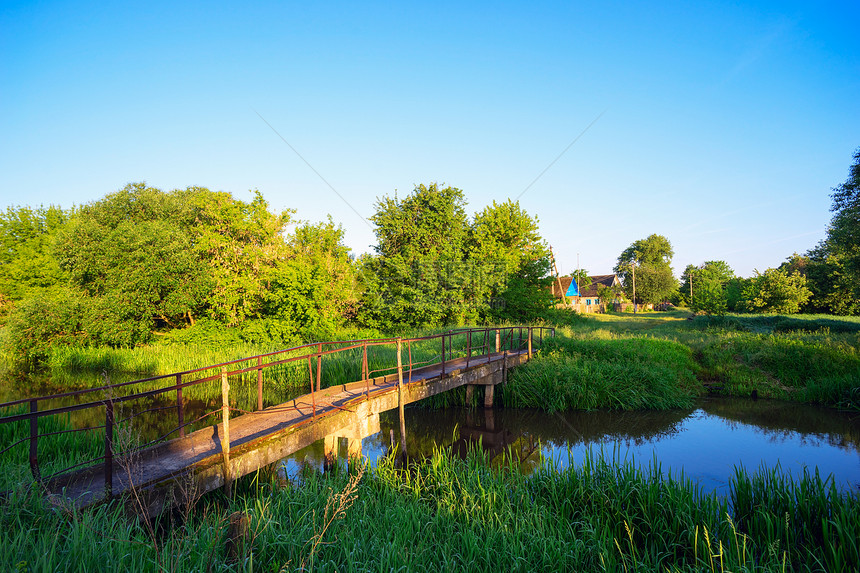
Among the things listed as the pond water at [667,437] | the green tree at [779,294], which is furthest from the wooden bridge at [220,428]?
the green tree at [779,294]

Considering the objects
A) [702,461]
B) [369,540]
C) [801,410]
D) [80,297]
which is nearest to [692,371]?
[801,410]

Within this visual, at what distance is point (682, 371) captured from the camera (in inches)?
655

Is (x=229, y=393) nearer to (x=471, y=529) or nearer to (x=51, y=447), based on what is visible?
(x=51, y=447)

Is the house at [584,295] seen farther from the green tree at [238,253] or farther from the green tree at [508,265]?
the green tree at [238,253]

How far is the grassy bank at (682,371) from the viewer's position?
14.3 meters

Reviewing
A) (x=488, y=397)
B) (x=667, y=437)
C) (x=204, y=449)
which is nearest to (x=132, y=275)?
(x=488, y=397)

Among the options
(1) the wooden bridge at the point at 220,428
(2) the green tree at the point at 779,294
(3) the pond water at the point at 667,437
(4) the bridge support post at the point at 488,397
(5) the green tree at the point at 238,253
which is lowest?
(3) the pond water at the point at 667,437

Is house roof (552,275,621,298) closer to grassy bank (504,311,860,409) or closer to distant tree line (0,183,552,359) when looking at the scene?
distant tree line (0,183,552,359)

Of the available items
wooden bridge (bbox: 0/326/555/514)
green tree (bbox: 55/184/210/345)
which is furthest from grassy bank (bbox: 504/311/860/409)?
green tree (bbox: 55/184/210/345)

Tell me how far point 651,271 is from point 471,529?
68.1 meters

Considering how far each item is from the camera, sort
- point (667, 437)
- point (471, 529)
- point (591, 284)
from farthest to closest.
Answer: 1. point (591, 284)
2. point (667, 437)
3. point (471, 529)

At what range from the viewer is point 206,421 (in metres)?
11.5

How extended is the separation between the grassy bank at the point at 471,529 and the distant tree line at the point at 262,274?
57.9 ft

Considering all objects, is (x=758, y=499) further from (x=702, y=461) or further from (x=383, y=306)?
(x=383, y=306)
